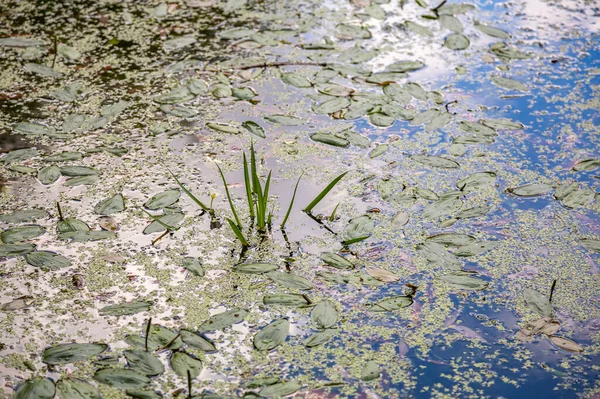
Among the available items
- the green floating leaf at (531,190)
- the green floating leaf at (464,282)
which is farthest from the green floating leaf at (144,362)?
the green floating leaf at (531,190)

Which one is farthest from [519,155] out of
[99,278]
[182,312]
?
[99,278]

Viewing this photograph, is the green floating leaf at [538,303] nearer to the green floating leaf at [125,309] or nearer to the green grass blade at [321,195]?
the green grass blade at [321,195]

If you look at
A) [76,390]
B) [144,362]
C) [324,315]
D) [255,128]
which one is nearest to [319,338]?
[324,315]

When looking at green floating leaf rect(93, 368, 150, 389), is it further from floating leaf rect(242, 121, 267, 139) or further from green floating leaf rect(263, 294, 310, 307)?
floating leaf rect(242, 121, 267, 139)

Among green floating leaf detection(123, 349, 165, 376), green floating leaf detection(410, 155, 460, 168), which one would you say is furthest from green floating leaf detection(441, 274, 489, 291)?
green floating leaf detection(123, 349, 165, 376)

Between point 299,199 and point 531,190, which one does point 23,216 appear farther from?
point 531,190

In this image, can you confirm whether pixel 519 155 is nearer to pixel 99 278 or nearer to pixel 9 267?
pixel 99 278
